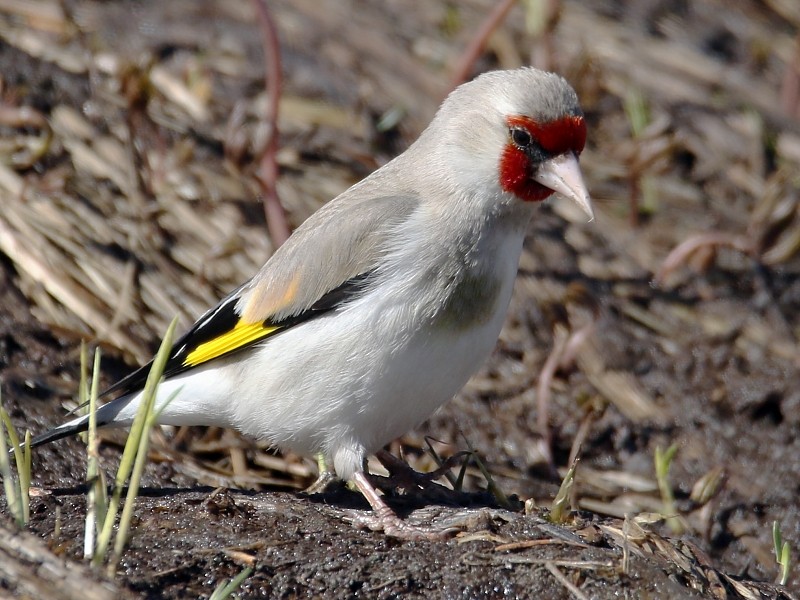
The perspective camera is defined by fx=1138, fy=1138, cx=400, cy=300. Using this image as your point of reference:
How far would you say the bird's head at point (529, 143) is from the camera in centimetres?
445

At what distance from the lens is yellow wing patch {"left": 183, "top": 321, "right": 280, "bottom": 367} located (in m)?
4.56

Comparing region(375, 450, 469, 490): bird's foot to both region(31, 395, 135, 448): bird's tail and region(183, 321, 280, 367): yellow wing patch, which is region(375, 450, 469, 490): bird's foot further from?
region(31, 395, 135, 448): bird's tail

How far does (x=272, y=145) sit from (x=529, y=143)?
2.11 meters

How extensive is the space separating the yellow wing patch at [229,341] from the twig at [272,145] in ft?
4.77

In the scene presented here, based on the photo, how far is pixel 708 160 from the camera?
738 cm

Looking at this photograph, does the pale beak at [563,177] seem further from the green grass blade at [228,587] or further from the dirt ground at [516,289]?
the green grass blade at [228,587]

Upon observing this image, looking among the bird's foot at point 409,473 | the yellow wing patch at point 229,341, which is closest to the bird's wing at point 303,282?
the yellow wing patch at point 229,341

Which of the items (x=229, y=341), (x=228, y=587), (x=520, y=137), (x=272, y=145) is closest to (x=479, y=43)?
(x=272, y=145)

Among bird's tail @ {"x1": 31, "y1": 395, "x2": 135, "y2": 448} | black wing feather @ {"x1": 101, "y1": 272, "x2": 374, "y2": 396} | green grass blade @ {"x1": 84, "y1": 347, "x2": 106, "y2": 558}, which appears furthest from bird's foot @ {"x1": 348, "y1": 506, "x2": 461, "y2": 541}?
bird's tail @ {"x1": 31, "y1": 395, "x2": 135, "y2": 448}

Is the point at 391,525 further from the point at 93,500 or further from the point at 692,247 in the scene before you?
the point at 692,247

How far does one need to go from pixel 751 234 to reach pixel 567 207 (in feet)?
3.64

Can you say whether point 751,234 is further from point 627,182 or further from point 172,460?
point 172,460

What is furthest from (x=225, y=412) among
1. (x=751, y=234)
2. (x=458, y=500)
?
(x=751, y=234)

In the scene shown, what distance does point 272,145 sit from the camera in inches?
244
